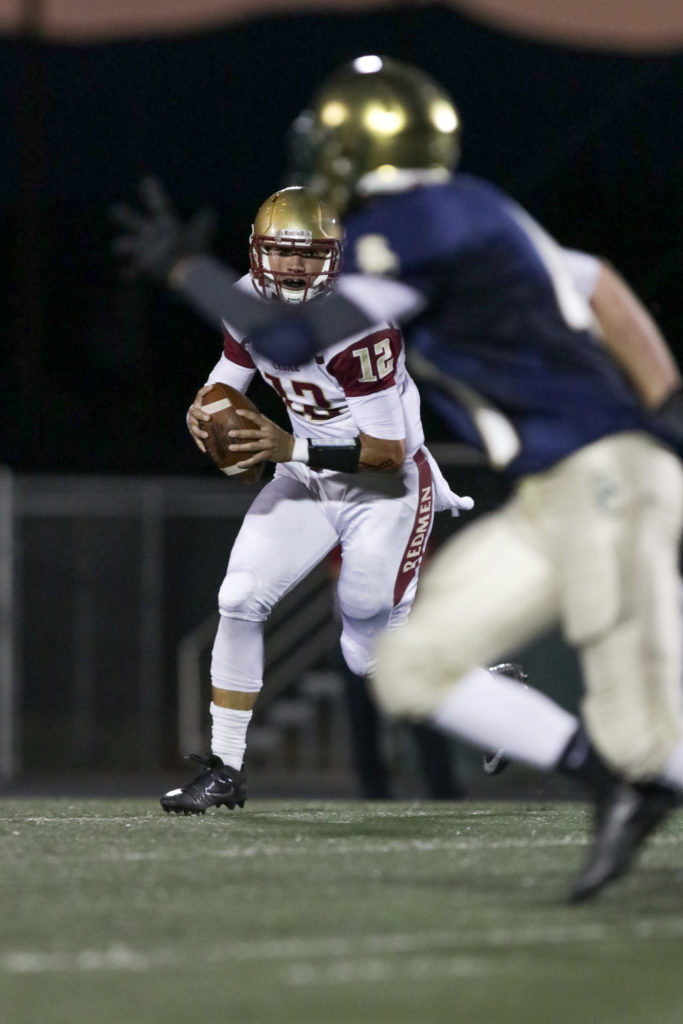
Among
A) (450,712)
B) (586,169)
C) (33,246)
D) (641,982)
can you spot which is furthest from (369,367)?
(586,169)

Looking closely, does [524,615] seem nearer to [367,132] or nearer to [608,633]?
[608,633]

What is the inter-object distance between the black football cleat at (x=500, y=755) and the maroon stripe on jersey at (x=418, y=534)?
36 centimetres

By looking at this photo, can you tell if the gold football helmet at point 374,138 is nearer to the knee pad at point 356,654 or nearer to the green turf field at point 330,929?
the green turf field at point 330,929

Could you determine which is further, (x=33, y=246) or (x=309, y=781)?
(x=33, y=246)

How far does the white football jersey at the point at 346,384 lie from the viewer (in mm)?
5797

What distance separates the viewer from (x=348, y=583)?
5.89 m

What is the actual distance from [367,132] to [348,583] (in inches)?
87.4

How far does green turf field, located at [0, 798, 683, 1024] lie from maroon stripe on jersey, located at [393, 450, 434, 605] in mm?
865

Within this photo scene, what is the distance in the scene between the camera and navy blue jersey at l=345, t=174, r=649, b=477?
3699 millimetres

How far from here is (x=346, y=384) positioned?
5.84m

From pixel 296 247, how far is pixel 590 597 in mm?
2453

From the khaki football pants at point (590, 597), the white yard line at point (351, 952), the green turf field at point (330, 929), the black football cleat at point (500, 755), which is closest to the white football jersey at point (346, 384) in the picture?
the black football cleat at point (500, 755)

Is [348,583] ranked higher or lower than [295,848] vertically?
higher

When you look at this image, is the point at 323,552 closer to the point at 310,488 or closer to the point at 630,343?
the point at 310,488
